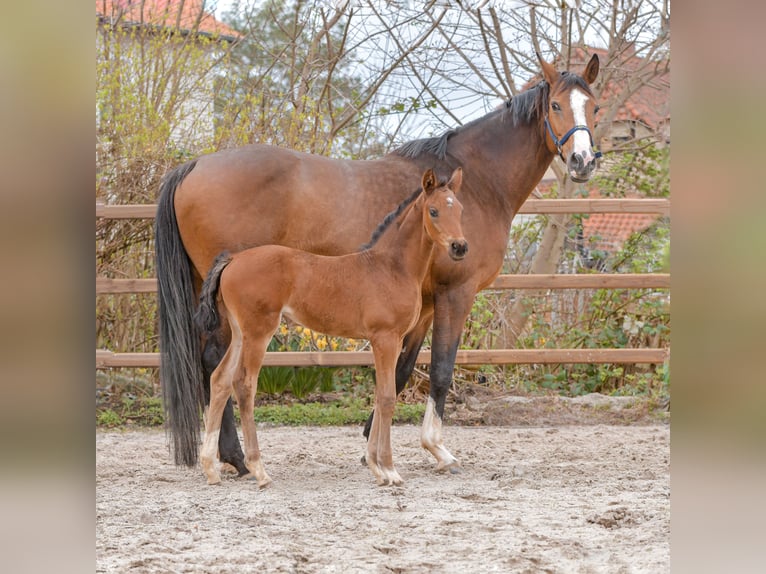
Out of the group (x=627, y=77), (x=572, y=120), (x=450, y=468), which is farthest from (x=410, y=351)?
(x=627, y=77)

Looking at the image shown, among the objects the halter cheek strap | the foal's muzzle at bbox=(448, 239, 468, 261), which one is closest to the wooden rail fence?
the halter cheek strap

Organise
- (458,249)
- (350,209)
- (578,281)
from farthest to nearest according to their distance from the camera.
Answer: (578,281), (350,209), (458,249)

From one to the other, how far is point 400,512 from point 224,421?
1347 mm

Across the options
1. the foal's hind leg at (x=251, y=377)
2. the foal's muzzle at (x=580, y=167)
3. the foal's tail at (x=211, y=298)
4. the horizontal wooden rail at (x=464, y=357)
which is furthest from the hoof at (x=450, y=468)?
the foal's muzzle at (x=580, y=167)

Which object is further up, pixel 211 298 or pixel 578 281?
pixel 578 281

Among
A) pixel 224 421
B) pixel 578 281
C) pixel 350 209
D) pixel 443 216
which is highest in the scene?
pixel 350 209

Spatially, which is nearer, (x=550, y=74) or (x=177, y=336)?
(x=177, y=336)

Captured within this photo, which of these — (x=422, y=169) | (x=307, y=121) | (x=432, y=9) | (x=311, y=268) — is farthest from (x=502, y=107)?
(x=432, y=9)

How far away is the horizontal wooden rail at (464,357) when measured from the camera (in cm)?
607

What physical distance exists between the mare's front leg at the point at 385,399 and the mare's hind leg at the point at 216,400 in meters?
0.73

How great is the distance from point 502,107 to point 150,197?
127 inches

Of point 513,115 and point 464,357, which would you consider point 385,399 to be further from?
point 464,357

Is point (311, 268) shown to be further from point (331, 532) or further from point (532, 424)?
point (532, 424)

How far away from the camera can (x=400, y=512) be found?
11.4 feet
